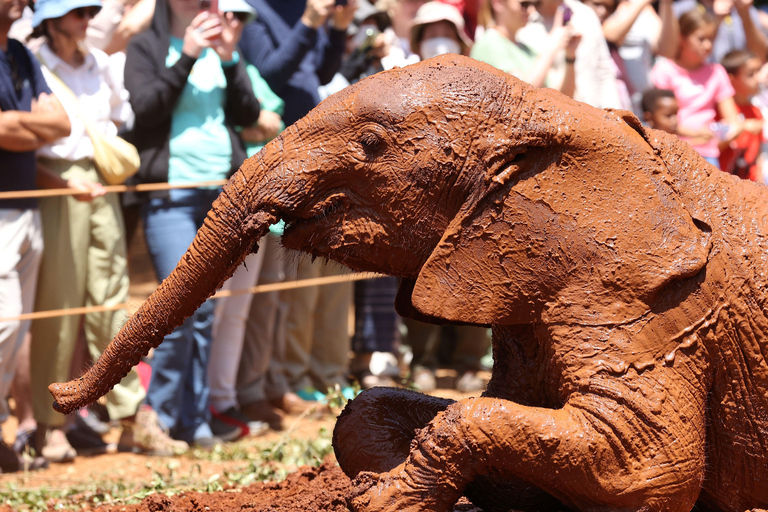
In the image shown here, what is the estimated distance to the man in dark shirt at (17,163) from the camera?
6.17 metres

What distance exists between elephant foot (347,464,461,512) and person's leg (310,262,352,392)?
19.1 ft

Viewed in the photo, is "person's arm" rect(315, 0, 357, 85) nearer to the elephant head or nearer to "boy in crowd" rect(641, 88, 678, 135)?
"boy in crowd" rect(641, 88, 678, 135)

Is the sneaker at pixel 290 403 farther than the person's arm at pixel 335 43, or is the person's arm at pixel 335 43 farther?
the sneaker at pixel 290 403

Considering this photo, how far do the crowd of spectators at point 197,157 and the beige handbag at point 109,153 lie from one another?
0.04m

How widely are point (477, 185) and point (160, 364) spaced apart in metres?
4.65

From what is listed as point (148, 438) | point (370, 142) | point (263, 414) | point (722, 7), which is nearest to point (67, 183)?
point (148, 438)

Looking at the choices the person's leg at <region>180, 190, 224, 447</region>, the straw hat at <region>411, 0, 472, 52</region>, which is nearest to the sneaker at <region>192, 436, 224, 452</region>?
the person's leg at <region>180, 190, 224, 447</region>

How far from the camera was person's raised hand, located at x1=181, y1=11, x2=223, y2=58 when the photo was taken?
6.83 metres

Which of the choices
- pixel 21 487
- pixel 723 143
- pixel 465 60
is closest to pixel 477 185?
pixel 465 60

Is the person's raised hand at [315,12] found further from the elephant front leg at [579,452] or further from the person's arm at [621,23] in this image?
the elephant front leg at [579,452]

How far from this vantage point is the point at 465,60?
3.20 meters

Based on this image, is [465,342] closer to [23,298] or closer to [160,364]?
[160,364]

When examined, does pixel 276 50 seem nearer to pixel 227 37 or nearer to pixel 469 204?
pixel 227 37

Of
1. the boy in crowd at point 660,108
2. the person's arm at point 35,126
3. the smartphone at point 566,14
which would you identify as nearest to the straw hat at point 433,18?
the smartphone at point 566,14
